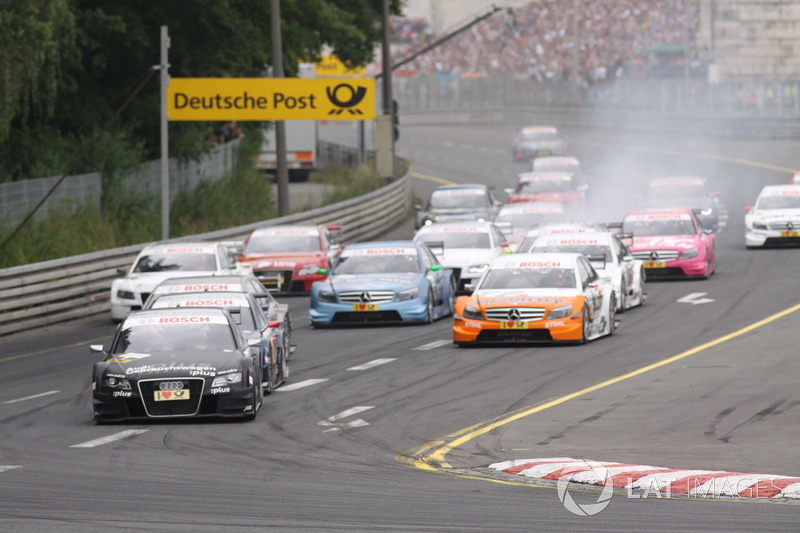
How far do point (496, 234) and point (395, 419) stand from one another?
15.1 metres

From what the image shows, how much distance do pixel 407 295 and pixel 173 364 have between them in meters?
9.20

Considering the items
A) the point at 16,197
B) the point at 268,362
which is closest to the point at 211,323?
the point at 268,362

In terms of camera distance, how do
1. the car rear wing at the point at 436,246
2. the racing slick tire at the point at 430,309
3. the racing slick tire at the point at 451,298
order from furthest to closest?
the car rear wing at the point at 436,246 < the racing slick tire at the point at 451,298 < the racing slick tire at the point at 430,309

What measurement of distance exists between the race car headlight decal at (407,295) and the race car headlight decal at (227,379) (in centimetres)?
899

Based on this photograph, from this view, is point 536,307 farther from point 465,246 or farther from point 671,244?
point 671,244

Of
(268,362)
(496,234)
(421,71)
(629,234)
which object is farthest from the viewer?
(421,71)

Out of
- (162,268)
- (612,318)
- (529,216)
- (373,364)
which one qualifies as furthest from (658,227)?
(373,364)

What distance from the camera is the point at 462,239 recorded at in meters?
29.1

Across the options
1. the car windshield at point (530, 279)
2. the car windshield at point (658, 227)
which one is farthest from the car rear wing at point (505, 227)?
the car windshield at point (530, 279)

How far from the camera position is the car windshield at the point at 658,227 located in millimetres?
29688

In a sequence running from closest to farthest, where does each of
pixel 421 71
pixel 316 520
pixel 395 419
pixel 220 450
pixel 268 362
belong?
pixel 316 520 → pixel 220 450 → pixel 395 419 → pixel 268 362 → pixel 421 71

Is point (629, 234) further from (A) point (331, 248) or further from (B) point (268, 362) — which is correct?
(B) point (268, 362)

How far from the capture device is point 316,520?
946 cm

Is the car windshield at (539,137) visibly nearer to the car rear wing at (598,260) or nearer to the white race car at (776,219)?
the white race car at (776,219)
